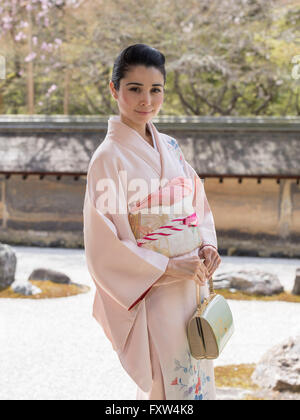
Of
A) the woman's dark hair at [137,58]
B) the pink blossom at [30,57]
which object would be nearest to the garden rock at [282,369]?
the woman's dark hair at [137,58]

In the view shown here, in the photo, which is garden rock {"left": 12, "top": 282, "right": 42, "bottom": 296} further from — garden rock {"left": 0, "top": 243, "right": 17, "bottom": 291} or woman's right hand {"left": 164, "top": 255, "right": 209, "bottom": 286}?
woman's right hand {"left": 164, "top": 255, "right": 209, "bottom": 286}

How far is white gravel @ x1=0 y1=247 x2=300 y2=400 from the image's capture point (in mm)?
3359

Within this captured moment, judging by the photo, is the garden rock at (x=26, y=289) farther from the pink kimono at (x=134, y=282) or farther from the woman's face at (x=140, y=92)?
the woman's face at (x=140, y=92)

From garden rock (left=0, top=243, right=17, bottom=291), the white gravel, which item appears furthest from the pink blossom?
garden rock (left=0, top=243, right=17, bottom=291)

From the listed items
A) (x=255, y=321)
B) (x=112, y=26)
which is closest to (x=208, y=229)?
(x=255, y=321)

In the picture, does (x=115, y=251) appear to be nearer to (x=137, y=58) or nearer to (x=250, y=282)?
(x=137, y=58)

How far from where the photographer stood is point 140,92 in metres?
1.75

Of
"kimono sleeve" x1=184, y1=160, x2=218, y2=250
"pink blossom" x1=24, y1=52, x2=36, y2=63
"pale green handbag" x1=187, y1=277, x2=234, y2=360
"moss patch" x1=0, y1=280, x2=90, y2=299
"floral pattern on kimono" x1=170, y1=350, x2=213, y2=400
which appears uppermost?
"pink blossom" x1=24, y1=52, x2=36, y2=63

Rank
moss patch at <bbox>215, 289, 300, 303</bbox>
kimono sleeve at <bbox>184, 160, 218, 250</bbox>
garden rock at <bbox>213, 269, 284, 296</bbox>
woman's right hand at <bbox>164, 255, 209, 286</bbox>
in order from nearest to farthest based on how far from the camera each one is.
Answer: woman's right hand at <bbox>164, 255, 209, 286</bbox> → kimono sleeve at <bbox>184, 160, 218, 250</bbox> → moss patch at <bbox>215, 289, 300, 303</bbox> → garden rock at <bbox>213, 269, 284, 296</bbox>

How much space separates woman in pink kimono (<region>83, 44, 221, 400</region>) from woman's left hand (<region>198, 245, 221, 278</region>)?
11 millimetres

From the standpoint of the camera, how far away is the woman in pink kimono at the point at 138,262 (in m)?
1.71

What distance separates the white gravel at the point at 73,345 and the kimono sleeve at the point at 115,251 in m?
1.76

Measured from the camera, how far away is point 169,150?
6.36 ft

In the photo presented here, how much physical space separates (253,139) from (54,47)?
8242 millimetres
